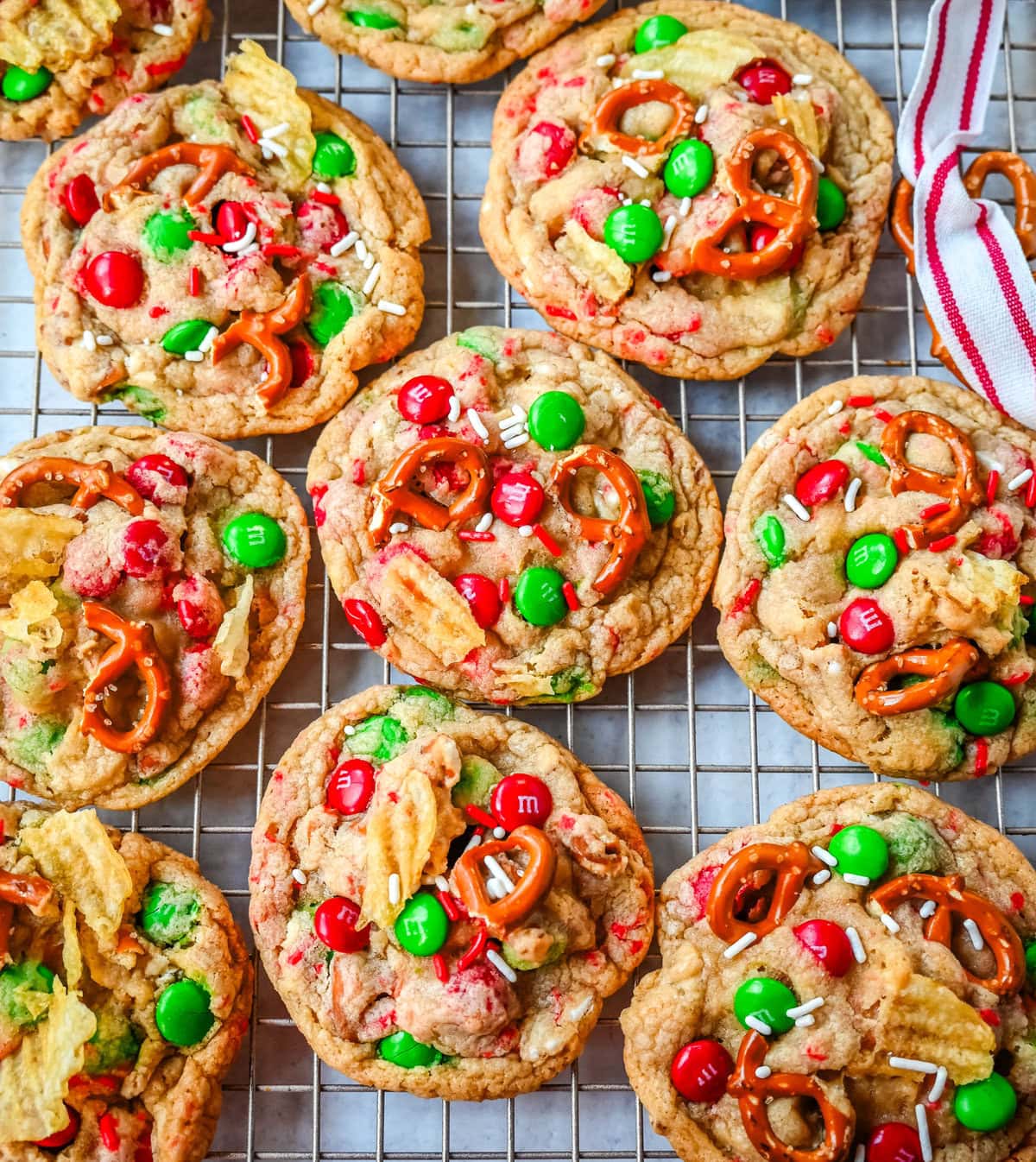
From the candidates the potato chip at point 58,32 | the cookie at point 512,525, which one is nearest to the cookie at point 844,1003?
the cookie at point 512,525

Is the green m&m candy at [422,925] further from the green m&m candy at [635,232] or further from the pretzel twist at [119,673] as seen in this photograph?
the green m&m candy at [635,232]

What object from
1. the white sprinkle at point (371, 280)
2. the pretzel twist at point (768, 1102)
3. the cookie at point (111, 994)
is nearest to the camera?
the pretzel twist at point (768, 1102)

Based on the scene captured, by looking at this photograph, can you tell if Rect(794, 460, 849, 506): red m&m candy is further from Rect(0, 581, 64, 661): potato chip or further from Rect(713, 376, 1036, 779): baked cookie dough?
Rect(0, 581, 64, 661): potato chip

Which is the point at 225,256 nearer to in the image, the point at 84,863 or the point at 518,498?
the point at 518,498

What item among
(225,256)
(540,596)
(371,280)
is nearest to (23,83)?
(225,256)

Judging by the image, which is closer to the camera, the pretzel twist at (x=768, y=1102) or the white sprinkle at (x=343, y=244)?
the pretzel twist at (x=768, y=1102)

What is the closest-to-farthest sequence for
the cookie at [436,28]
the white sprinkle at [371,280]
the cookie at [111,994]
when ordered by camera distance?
the cookie at [111,994]
the white sprinkle at [371,280]
the cookie at [436,28]

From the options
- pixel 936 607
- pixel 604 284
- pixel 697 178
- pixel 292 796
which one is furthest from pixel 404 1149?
pixel 697 178
